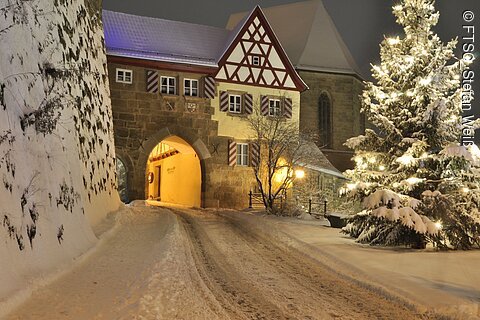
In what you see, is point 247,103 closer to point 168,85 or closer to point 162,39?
point 168,85

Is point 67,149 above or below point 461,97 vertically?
below

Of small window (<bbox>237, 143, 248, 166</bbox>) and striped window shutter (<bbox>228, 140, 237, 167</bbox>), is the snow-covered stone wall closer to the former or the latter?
striped window shutter (<bbox>228, 140, 237, 167</bbox>)

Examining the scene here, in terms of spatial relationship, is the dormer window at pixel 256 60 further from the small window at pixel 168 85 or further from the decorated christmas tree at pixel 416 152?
the decorated christmas tree at pixel 416 152

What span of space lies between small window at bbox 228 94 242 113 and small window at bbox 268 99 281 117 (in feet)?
5.54

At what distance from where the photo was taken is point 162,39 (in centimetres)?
2744

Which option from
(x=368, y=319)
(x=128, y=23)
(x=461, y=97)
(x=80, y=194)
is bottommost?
(x=368, y=319)

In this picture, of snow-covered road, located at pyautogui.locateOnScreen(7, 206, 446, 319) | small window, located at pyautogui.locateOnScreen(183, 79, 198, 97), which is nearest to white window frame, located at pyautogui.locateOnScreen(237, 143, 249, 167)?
small window, located at pyautogui.locateOnScreen(183, 79, 198, 97)

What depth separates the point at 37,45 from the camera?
8.52 m

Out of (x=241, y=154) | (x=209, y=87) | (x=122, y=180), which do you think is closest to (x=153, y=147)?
(x=122, y=180)

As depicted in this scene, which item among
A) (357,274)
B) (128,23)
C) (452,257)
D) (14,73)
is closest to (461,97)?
(452,257)

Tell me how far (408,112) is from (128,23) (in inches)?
770

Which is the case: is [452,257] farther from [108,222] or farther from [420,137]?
[108,222]

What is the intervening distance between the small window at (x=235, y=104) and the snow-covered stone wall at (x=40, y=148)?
14.5 m

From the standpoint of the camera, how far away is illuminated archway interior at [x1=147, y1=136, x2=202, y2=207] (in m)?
27.5
